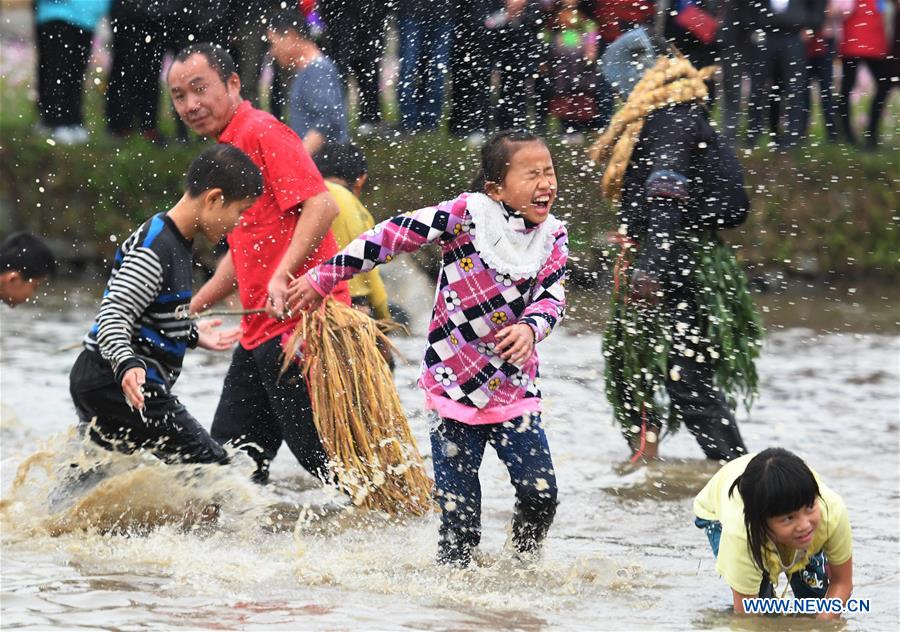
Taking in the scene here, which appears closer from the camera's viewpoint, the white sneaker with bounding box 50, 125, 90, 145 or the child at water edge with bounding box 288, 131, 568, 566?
the child at water edge with bounding box 288, 131, 568, 566

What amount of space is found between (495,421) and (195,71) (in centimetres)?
180

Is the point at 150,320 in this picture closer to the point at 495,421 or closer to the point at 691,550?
the point at 495,421

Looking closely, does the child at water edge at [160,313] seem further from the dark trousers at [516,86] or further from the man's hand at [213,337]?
the dark trousers at [516,86]

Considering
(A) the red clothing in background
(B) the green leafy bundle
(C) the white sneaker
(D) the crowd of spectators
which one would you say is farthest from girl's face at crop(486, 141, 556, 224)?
(C) the white sneaker

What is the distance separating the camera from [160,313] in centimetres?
540

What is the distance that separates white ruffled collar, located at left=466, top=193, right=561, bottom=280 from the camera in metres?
5.05

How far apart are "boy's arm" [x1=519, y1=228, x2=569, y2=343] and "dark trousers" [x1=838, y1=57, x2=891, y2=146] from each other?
774cm

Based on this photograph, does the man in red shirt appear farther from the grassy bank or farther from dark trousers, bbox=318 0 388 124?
Result: the grassy bank

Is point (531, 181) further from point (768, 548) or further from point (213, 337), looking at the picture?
point (213, 337)

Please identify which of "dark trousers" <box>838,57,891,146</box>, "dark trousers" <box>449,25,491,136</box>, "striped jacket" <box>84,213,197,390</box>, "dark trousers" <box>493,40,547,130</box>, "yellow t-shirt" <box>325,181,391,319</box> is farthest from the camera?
"dark trousers" <box>838,57,891,146</box>

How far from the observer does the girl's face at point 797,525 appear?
435 centimetres

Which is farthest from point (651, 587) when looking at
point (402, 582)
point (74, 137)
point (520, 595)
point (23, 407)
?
point (74, 137)

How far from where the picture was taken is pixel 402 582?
5.08 meters

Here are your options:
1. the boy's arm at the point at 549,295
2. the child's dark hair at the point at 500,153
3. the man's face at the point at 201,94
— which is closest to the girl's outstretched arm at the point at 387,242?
the child's dark hair at the point at 500,153
